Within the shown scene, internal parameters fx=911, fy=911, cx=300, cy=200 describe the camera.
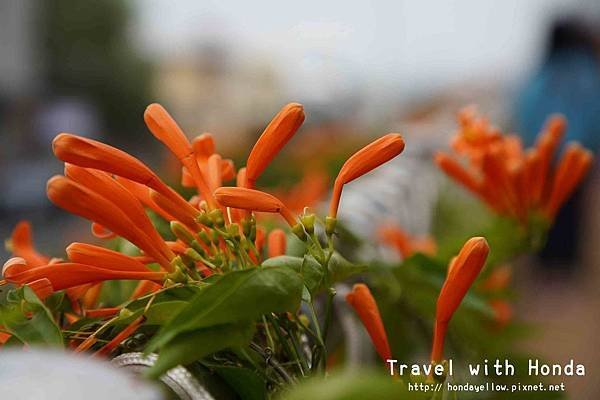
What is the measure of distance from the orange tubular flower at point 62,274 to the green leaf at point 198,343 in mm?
78

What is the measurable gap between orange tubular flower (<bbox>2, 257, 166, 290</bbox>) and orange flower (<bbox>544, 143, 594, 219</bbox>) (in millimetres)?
452

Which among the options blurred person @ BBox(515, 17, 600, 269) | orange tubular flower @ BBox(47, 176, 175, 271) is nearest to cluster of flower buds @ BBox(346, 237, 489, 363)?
orange tubular flower @ BBox(47, 176, 175, 271)

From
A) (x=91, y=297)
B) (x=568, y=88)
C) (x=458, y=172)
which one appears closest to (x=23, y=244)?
(x=91, y=297)

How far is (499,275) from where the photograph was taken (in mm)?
990

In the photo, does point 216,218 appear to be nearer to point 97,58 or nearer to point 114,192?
point 114,192

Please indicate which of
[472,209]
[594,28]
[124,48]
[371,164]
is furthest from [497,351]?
[124,48]

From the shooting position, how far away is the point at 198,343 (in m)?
0.37

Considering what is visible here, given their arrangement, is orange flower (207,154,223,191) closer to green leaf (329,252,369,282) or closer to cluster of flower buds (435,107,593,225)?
green leaf (329,252,369,282)

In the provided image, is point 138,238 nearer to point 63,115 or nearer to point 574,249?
point 574,249

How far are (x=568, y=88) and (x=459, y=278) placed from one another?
3675mm

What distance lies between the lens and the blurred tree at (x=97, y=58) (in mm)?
14273

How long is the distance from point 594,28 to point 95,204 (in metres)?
4.27

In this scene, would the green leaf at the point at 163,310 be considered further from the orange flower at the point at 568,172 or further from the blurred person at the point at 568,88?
the blurred person at the point at 568,88

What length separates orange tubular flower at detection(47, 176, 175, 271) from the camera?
39cm
